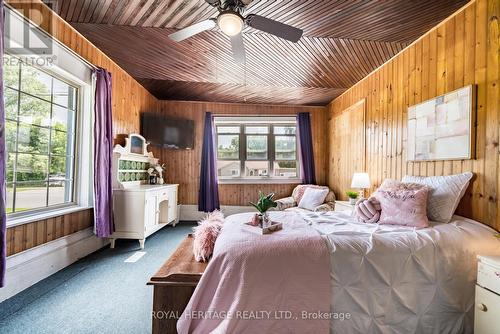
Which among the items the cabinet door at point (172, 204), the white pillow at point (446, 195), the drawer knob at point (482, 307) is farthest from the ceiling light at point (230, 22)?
the cabinet door at point (172, 204)

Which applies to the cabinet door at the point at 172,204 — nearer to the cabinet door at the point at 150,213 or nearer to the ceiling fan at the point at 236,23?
the cabinet door at the point at 150,213

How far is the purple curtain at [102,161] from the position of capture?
2746 mm

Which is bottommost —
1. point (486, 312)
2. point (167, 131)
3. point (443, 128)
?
point (486, 312)

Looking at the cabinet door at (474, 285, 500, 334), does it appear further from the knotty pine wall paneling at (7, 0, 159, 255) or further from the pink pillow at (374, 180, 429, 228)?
the knotty pine wall paneling at (7, 0, 159, 255)

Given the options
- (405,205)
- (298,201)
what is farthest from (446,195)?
(298,201)

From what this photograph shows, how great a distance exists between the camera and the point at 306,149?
4793mm

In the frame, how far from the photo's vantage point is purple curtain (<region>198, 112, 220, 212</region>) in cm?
466

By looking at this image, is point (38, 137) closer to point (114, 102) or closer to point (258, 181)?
point (114, 102)

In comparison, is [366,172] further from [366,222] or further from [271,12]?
[271,12]

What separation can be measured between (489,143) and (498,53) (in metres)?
0.67

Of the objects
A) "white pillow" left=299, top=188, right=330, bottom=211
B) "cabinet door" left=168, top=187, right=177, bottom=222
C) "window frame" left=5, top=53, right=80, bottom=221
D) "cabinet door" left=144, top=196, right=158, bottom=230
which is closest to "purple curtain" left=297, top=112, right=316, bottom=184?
"white pillow" left=299, top=188, right=330, bottom=211

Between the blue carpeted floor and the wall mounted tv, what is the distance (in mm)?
2301

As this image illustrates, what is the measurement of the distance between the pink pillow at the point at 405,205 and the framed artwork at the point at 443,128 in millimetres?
461

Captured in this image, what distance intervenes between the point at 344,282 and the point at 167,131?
13.2ft
